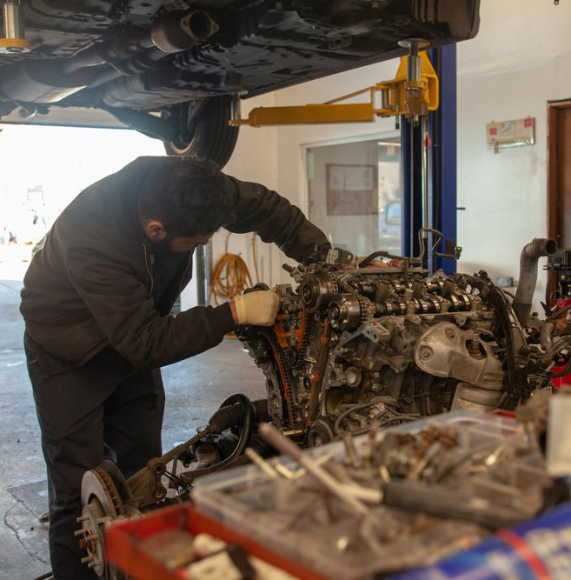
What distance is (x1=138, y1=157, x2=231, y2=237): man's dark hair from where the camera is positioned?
221 centimetres

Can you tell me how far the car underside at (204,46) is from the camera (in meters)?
2.66

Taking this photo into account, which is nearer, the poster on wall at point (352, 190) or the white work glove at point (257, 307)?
the white work glove at point (257, 307)

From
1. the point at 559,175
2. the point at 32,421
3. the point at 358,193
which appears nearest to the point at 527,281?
the point at 32,421

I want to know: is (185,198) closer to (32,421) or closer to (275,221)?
(275,221)

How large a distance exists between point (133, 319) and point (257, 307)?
0.41 m

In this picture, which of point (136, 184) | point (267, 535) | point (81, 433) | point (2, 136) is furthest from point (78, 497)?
point (2, 136)

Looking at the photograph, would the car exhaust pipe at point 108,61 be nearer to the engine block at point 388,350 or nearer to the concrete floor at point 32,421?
the engine block at point 388,350

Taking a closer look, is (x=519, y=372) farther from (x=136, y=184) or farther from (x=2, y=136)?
(x=2, y=136)

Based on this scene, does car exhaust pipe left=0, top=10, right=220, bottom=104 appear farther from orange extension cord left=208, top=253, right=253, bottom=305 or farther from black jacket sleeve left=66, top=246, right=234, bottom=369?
orange extension cord left=208, top=253, right=253, bottom=305

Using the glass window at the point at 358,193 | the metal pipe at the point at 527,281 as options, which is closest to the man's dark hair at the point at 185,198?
the metal pipe at the point at 527,281

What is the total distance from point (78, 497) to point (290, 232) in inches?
49.5

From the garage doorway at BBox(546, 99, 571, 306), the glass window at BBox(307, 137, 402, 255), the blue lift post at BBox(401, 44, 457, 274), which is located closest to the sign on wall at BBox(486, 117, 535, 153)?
the garage doorway at BBox(546, 99, 571, 306)

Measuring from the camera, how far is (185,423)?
15.5 feet

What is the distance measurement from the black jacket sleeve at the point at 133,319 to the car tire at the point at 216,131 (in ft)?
7.15
